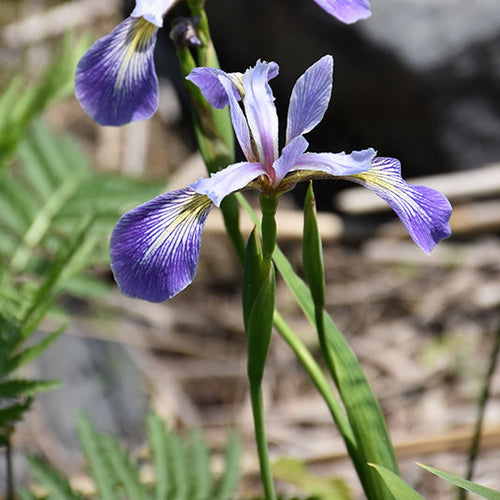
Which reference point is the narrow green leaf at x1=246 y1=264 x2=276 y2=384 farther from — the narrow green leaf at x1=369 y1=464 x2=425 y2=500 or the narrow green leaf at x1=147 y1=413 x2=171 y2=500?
the narrow green leaf at x1=147 y1=413 x2=171 y2=500

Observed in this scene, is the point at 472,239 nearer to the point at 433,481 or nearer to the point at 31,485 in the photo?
the point at 433,481

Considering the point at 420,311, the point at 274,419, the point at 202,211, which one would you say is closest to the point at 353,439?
the point at 202,211

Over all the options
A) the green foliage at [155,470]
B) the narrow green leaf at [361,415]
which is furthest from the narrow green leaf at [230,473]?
the narrow green leaf at [361,415]

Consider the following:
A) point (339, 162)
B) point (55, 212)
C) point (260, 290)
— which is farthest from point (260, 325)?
point (55, 212)

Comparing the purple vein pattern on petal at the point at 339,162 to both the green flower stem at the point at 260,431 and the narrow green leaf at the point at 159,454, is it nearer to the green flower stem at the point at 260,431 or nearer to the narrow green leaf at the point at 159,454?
the green flower stem at the point at 260,431

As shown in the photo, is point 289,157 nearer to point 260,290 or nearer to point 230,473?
point 260,290

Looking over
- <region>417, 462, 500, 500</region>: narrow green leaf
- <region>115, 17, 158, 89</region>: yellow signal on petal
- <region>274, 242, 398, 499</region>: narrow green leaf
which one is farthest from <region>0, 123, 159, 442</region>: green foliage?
<region>417, 462, 500, 500</region>: narrow green leaf
